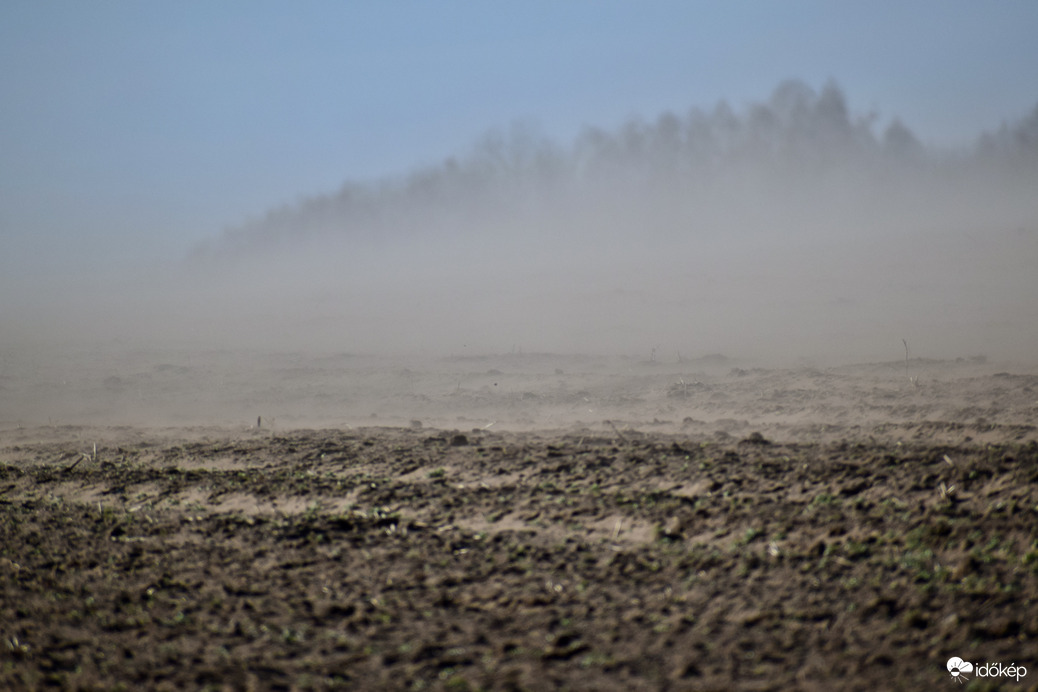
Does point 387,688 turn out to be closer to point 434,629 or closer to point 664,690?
point 434,629

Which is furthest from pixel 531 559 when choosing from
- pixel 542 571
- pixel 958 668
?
pixel 958 668

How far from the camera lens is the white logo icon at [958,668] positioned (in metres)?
2.55

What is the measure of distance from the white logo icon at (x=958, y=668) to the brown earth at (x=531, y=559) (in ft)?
0.08

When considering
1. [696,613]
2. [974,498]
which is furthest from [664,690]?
[974,498]

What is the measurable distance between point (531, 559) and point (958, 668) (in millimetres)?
1917

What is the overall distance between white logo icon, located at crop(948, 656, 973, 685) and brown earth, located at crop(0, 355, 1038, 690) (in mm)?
26

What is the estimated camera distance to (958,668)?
260cm

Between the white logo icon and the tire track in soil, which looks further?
the tire track in soil

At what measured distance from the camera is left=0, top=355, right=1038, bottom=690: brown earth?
2.89m

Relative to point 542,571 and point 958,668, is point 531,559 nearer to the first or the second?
point 542,571

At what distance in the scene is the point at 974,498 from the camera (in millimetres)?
4055

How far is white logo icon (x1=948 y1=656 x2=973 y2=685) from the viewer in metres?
2.55

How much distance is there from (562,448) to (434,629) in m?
2.74

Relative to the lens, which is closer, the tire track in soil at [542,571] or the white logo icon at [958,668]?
the white logo icon at [958,668]
